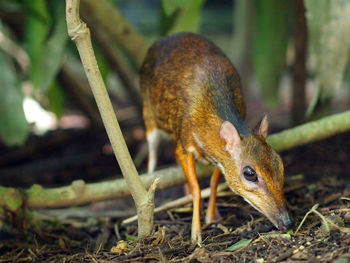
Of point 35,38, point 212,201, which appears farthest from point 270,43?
point 35,38

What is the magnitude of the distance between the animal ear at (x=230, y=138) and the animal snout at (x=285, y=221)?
0.53 metres

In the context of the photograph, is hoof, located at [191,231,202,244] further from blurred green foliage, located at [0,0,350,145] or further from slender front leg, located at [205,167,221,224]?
blurred green foliage, located at [0,0,350,145]

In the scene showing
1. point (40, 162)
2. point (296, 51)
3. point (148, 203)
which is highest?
point (296, 51)

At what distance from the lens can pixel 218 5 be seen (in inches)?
425

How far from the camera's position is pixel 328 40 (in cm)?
447

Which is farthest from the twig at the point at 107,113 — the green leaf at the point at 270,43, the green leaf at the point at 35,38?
the green leaf at the point at 270,43

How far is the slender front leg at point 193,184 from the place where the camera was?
359 cm

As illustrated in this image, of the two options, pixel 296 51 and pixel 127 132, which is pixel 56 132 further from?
pixel 296 51

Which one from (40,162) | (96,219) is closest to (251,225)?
(96,219)

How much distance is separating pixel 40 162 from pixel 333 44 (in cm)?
377

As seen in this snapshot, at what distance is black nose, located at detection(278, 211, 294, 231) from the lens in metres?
3.19

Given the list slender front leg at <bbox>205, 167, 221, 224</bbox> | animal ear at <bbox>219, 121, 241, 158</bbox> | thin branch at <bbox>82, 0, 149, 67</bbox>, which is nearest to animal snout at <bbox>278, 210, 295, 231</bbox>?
animal ear at <bbox>219, 121, 241, 158</bbox>

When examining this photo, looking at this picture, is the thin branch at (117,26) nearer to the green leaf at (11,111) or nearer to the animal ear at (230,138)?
the green leaf at (11,111)

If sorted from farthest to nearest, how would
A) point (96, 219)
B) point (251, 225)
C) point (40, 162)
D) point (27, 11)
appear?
point (40, 162) < point (27, 11) < point (96, 219) < point (251, 225)
